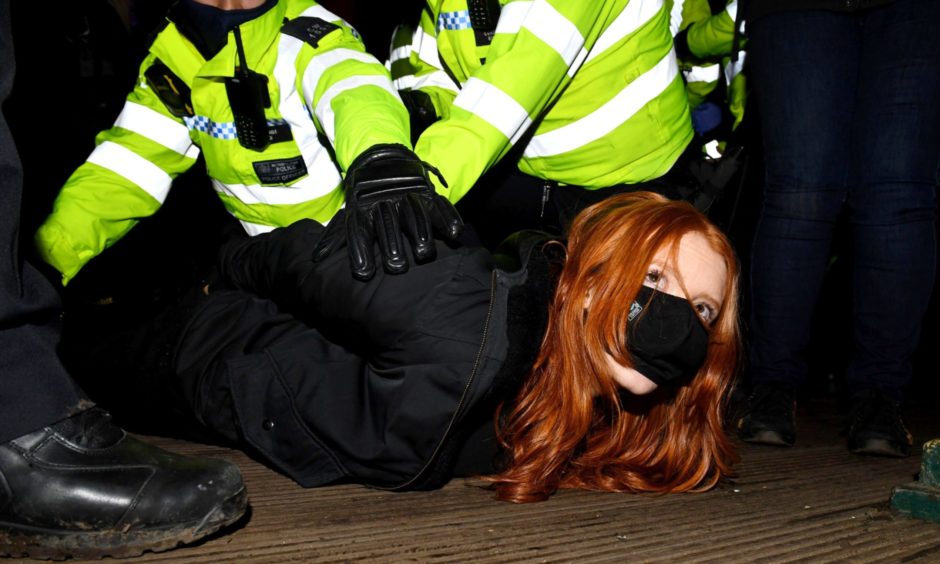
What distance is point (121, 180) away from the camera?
1.57m

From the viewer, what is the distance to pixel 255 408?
44.3 inches

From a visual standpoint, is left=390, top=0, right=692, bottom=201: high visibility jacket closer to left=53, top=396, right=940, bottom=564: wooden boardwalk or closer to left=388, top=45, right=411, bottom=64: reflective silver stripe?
left=388, top=45, right=411, bottom=64: reflective silver stripe

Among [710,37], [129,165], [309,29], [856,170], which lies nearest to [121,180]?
[129,165]

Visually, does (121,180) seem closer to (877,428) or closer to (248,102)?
(248,102)

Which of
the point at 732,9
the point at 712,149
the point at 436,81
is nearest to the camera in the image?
the point at 732,9

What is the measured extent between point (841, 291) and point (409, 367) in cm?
212

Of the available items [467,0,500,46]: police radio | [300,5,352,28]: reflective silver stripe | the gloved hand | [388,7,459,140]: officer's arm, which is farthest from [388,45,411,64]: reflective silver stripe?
the gloved hand

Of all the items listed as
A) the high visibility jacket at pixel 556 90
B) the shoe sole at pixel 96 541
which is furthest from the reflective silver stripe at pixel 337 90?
the shoe sole at pixel 96 541

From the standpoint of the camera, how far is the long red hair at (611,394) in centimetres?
111

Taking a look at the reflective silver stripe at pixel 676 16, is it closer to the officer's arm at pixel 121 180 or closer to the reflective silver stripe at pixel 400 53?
the reflective silver stripe at pixel 400 53

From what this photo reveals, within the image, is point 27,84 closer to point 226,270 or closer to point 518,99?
point 226,270

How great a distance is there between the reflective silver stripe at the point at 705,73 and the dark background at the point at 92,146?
0.48 feet

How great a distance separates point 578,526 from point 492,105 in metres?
0.66

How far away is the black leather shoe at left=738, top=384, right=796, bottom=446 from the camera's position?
147 centimetres
